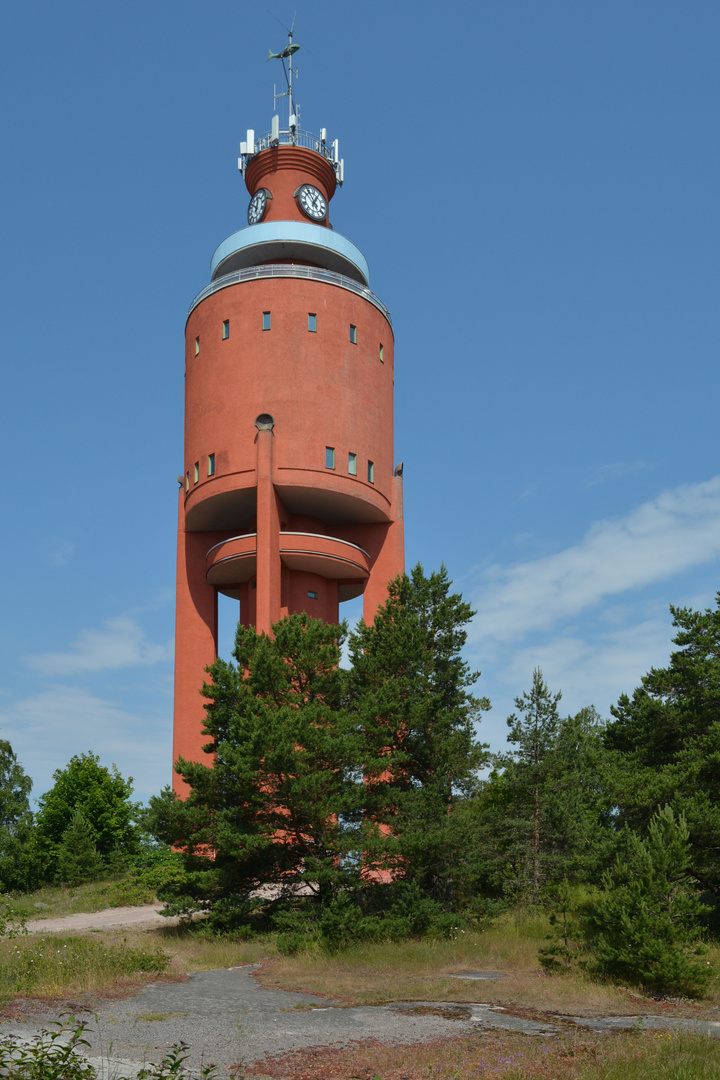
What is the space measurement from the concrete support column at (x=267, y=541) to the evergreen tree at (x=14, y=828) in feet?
48.5

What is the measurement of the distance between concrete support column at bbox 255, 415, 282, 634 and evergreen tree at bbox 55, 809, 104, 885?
11.5 metres

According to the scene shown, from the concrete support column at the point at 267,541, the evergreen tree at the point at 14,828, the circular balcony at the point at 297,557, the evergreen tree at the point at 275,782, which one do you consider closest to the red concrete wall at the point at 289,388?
the concrete support column at the point at 267,541

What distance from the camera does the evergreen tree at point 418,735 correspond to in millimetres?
19766

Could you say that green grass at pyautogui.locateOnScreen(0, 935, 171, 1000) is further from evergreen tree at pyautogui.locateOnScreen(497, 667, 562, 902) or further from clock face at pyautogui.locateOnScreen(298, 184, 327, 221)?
clock face at pyautogui.locateOnScreen(298, 184, 327, 221)

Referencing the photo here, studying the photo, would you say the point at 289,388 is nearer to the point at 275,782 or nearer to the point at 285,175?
the point at 285,175

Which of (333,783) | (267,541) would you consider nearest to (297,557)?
(267,541)

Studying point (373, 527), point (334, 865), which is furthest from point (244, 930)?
point (373, 527)

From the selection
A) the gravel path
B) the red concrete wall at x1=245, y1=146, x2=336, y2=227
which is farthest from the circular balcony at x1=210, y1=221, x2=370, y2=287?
the gravel path

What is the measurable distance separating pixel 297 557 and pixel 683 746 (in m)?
13.1

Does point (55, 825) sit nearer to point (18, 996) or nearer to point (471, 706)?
point (471, 706)

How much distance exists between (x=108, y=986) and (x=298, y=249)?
25653mm

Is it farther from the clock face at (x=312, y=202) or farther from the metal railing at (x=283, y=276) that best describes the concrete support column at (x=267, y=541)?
the clock face at (x=312, y=202)

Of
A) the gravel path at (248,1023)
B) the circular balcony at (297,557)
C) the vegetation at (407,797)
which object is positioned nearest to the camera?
the gravel path at (248,1023)

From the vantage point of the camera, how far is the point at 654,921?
1387cm
